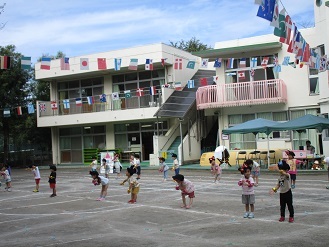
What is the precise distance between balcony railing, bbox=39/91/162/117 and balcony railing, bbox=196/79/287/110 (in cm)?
389

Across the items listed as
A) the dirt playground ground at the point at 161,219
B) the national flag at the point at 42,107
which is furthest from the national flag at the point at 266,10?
the national flag at the point at 42,107

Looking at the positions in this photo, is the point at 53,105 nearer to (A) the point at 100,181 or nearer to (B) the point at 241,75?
(B) the point at 241,75

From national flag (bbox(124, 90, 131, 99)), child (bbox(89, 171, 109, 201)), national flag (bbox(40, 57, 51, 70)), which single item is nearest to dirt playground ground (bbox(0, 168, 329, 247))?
child (bbox(89, 171, 109, 201))

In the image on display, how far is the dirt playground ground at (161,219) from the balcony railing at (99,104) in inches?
597

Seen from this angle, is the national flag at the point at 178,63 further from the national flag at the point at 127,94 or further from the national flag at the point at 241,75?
the national flag at the point at 127,94

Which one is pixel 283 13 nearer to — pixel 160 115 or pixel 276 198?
pixel 276 198

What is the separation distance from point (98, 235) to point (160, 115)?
2111 cm

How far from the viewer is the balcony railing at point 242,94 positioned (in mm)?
28250

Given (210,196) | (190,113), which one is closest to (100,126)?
(190,113)

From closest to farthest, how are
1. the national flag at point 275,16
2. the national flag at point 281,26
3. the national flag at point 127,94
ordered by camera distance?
the national flag at point 275,16 → the national flag at point 281,26 → the national flag at point 127,94

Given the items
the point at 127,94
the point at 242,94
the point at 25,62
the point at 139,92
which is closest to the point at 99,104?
the point at 127,94

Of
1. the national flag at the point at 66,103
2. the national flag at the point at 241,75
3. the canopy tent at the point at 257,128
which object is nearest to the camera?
the canopy tent at the point at 257,128

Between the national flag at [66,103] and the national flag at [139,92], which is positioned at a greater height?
the national flag at [139,92]

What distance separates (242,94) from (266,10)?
1629cm
